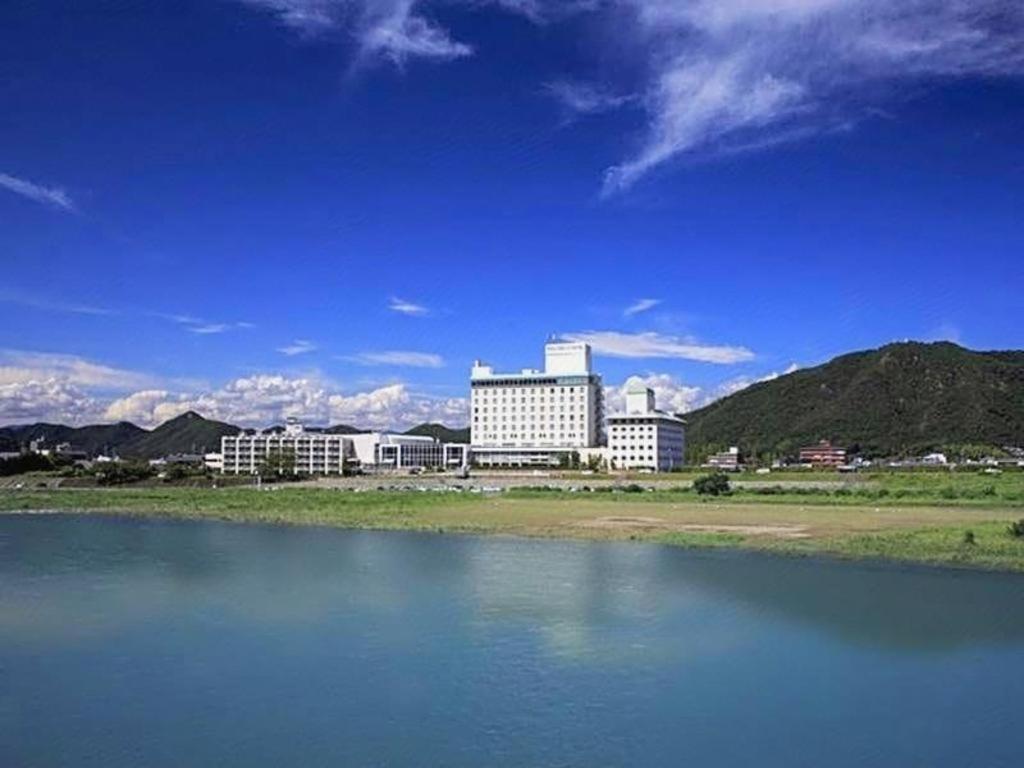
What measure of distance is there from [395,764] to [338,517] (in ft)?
123

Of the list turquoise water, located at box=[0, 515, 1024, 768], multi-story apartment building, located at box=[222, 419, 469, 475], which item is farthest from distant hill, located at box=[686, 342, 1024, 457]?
turquoise water, located at box=[0, 515, 1024, 768]

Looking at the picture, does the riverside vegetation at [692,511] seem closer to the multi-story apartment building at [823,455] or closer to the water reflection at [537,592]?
the water reflection at [537,592]

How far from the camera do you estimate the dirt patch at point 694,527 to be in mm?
36469

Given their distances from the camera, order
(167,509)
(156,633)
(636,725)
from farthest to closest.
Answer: (167,509)
(156,633)
(636,725)

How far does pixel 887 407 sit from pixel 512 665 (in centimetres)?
14317

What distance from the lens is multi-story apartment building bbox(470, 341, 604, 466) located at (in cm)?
11425

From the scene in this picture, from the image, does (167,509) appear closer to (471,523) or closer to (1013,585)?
(471,523)

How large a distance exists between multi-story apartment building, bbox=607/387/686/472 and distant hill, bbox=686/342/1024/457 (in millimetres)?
21689

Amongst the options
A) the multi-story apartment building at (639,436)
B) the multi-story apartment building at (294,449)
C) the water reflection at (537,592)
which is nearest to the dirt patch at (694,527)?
the water reflection at (537,592)

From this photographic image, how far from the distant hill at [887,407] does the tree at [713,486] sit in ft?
218

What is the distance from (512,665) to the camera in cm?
1609

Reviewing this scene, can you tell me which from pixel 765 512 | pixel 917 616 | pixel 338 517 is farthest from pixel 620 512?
pixel 917 616

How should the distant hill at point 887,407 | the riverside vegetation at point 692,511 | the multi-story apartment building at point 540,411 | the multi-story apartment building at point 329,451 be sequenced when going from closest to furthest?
the riverside vegetation at point 692,511
the multi-story apartment building at point 540,411
the multi-story apartment building at point 329,451
the distant hill at point 887,407

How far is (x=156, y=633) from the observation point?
1889 cm
